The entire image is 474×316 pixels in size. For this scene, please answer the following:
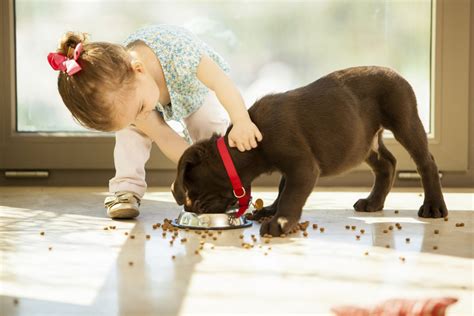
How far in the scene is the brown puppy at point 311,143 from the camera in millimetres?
2602

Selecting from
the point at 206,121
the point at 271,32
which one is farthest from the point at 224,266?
the point at 271,32

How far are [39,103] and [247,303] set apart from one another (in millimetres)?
2805

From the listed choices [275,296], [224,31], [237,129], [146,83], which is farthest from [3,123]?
[275,296]

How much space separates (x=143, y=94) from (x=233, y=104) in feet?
1.09

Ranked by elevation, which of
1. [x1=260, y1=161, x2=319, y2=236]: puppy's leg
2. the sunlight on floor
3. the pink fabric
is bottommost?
the sunlight on floor

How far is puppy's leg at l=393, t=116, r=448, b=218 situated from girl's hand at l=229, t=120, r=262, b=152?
63cm

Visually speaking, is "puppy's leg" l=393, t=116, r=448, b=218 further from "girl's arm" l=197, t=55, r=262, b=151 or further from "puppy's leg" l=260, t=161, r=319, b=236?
"girl's arm" l=197, t=55, r=262, b=151

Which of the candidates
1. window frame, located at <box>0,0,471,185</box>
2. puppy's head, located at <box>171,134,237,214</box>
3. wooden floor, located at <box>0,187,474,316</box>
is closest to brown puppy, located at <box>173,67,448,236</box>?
puppy's head, located at <box>171,134,237,214</box>

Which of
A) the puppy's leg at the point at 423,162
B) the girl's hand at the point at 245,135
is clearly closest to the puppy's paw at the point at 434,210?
the puppy's leg at the point at 423,162

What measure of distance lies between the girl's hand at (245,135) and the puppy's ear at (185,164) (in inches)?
5.3

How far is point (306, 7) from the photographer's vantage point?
4.04 metres

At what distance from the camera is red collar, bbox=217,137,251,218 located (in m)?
2.62

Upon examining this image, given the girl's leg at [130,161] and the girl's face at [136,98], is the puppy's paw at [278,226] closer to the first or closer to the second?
the girl's face at [136,98]

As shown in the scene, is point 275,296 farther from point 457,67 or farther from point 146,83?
point 457,67
